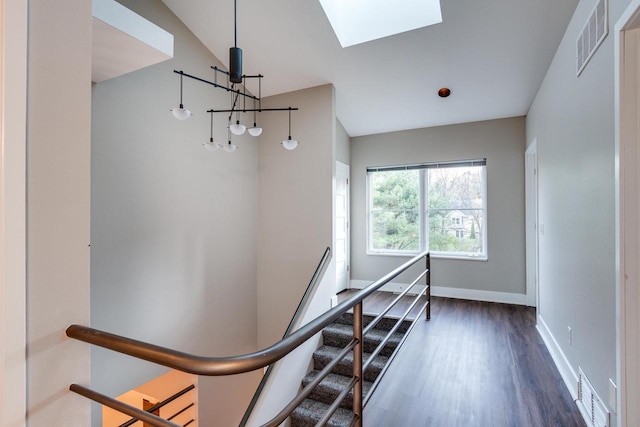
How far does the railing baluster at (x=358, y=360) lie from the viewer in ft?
4.85

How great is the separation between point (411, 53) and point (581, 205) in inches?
83.2

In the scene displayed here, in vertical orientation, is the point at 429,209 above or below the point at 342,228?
above

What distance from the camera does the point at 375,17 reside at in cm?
314

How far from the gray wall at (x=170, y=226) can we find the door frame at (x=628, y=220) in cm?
337

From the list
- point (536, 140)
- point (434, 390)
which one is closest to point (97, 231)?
point (434, 390)

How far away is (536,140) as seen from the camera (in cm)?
347

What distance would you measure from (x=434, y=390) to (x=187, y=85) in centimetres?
361

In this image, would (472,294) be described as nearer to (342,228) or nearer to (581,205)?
(342,228)

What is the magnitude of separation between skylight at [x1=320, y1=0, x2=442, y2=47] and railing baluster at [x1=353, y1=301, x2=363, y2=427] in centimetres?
275

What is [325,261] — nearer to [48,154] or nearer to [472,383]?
[472,383]

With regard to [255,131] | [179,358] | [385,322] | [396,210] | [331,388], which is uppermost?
[255,131]
